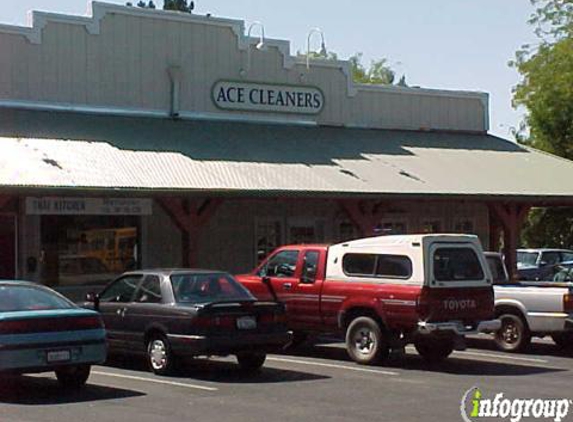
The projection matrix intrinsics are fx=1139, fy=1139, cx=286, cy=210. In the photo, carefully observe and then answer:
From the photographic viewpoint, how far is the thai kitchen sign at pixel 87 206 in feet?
73.8

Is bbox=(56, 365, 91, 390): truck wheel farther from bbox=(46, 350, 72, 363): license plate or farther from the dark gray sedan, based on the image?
the dark gray sedan

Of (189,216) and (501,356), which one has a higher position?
(189,216)

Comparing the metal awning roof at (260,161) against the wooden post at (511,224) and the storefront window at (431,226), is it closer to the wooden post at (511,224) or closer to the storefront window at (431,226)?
the wooden post at (511,224)

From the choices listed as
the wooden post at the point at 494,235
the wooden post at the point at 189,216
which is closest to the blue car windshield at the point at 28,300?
the wooden post at the point at 189,216

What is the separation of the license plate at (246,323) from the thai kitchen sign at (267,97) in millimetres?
12833

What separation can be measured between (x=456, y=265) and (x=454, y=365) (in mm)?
1545

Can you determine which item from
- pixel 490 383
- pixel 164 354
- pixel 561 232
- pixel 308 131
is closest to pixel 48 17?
pixel 308 131

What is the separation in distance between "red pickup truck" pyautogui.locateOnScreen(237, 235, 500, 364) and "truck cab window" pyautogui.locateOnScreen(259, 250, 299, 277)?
244 mm

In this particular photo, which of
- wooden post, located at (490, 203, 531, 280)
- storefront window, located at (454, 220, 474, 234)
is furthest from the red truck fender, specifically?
storefront window, located at (454, 220, 474, 234)

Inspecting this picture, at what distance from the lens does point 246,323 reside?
51.4 feet

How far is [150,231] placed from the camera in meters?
25.6

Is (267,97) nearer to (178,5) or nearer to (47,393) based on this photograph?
(47,393)

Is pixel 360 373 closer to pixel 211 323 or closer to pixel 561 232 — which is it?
pixel 211 323

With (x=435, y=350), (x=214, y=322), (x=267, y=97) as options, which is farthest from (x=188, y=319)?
(x=267, y=97)
